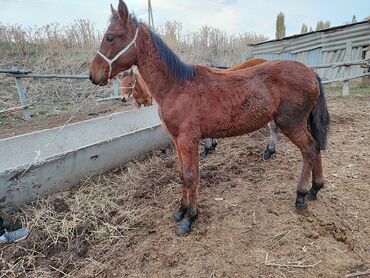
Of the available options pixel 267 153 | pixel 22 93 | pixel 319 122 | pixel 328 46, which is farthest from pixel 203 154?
pixel 328 46

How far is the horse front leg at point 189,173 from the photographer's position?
2.49 metres

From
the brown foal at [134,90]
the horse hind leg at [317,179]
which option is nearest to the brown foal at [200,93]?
the horse hind leg at [317,179]

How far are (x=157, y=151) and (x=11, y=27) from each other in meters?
9.78

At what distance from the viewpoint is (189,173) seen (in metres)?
2.53

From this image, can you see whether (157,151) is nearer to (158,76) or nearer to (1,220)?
(158,76)

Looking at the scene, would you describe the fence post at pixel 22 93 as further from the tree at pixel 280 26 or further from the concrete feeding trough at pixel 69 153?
the tree at pixel 280 26

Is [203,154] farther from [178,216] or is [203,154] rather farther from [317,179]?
[317,179]

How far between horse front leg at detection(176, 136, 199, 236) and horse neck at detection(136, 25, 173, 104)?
487 mm

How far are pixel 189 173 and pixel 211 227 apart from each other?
57 centimetres

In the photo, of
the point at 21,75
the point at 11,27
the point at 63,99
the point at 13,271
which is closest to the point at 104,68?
the point at 13,271

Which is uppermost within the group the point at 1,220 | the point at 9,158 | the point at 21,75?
the point at 21,75

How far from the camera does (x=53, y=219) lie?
280cm

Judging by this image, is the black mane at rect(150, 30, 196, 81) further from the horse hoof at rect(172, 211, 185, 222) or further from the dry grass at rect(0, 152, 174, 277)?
the dry grass at rect(0, 152, 174, 277)

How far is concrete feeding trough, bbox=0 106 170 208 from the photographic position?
2.79 m
